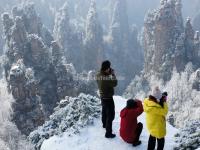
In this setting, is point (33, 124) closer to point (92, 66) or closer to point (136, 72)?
point (92, 66)

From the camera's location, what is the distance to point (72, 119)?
17.8m

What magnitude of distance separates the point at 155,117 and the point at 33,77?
1281 inches

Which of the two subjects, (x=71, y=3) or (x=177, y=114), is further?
(x=71, y=3)

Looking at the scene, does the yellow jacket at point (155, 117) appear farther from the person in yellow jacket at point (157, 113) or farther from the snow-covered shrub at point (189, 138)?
the snow-covered shrub at point (189, 138)

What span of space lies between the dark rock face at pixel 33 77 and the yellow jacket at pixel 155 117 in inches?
1027

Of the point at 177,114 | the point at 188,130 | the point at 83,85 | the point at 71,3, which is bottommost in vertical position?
the point at 177,114

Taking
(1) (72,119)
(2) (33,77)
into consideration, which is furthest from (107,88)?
(2) (33,77)

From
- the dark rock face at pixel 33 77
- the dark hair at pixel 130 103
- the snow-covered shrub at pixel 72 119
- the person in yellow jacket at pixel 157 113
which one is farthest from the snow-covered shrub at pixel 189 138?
the dark rock face at pixel 33 77

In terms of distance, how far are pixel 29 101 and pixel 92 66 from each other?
42.9 meters

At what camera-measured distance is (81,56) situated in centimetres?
8362

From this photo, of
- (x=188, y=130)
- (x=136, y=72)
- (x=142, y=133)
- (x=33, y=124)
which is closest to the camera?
(x=188, y=130)

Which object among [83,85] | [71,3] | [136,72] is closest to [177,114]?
[83,85]

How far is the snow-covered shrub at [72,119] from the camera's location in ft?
57.0

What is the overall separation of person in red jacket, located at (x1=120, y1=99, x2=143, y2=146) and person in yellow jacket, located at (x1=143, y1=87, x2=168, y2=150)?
2.52 ft
